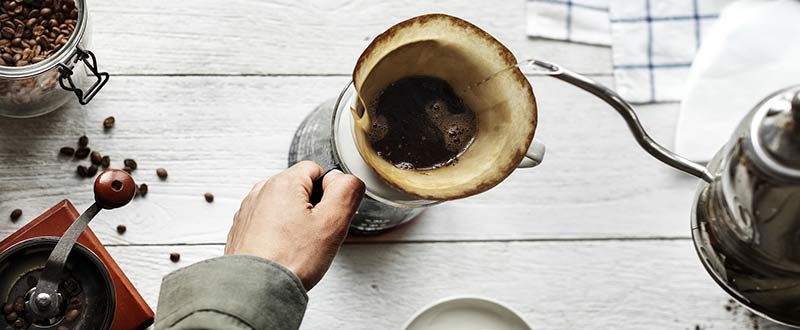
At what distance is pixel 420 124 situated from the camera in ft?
2.85

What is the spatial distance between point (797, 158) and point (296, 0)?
2.31ft

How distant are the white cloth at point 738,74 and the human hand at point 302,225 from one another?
507mm

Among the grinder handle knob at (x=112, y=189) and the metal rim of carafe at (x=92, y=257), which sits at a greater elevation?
the grinder handle knob at (x=112, y=189)

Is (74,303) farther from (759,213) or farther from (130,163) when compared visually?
(759,213)

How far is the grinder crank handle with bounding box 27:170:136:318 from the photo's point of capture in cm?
84

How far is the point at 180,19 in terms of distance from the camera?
1076 mm

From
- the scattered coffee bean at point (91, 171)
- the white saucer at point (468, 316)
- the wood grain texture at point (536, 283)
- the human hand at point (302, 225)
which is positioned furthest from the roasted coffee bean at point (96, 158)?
the white saucer at point (468, 316)

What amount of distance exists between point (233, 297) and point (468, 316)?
14.6 inches

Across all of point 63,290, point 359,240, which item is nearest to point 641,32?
point 359,240

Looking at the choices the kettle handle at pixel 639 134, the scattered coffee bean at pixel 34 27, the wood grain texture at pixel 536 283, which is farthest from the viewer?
the wood grain texture at pixel 536 283

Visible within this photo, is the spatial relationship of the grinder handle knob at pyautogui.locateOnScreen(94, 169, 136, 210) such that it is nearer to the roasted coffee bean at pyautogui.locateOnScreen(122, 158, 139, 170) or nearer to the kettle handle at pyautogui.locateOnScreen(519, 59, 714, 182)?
the roasted coffee bean at pyautogui.locateOnScreen(122, 158, 139, 170)

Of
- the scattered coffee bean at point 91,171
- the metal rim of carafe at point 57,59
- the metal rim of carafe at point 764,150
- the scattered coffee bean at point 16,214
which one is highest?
the metal rim of carafe at point 764,150

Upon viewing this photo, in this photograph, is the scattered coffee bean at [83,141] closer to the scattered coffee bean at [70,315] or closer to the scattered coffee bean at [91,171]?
the scattered coffee bean at [91,171]

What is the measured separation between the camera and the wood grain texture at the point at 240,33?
107cm
